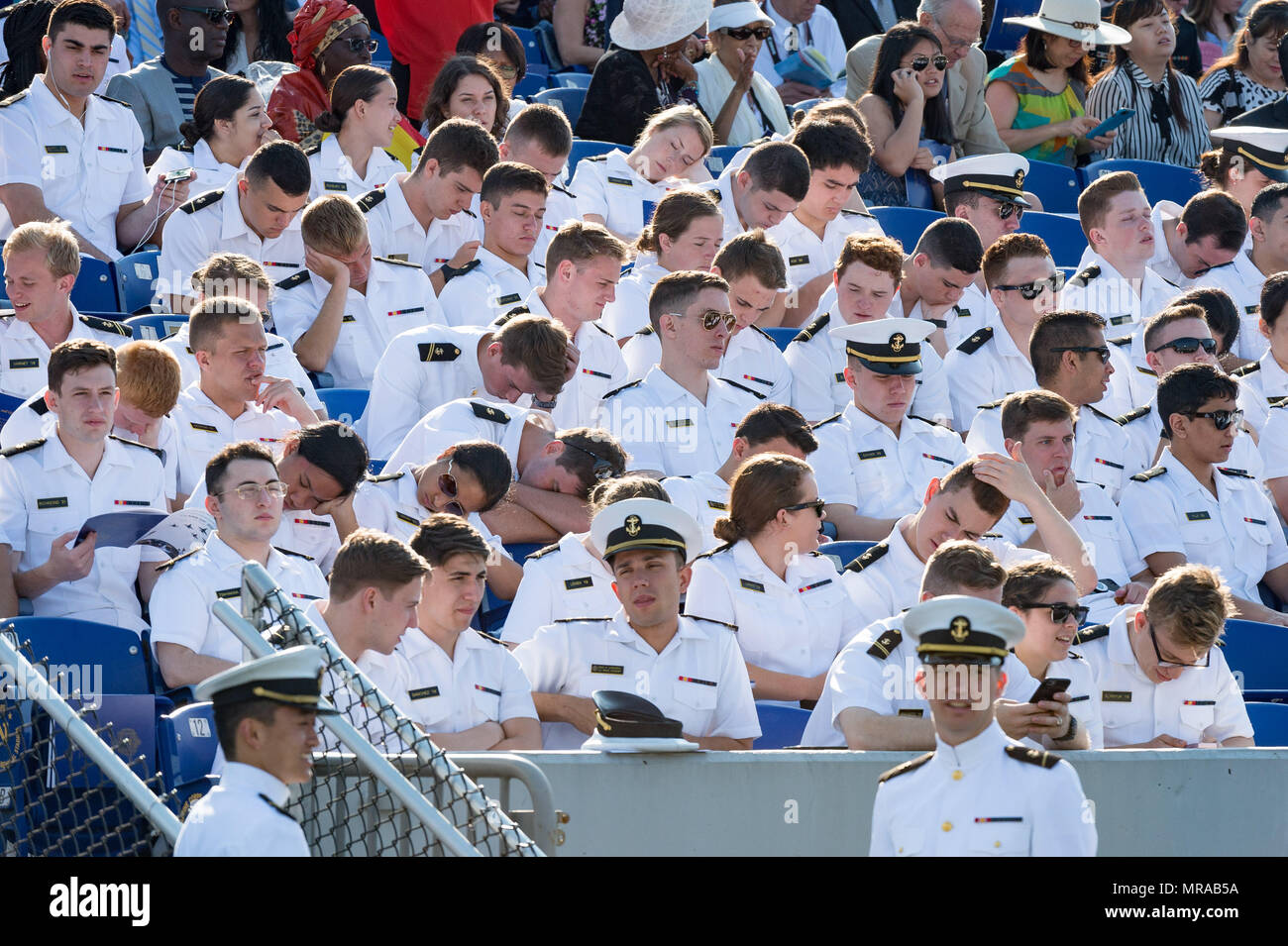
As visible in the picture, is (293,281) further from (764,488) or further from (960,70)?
(960,70)

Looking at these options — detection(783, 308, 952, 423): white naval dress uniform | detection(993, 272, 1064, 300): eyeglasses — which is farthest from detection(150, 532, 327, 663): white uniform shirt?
detection(993, 272, 1064, 300): eyeglasses

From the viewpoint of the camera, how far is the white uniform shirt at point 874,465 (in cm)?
705

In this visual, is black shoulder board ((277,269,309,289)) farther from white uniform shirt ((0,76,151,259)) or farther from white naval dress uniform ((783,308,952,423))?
white naval dress uniform ((783,308,952,423))

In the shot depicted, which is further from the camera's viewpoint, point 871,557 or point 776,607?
point 871,557

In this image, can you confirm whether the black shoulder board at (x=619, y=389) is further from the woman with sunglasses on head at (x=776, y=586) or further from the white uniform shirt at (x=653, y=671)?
the white uniform shirt at (x=653, y=671)

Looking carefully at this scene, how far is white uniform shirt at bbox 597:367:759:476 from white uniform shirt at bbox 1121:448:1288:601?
160 cm

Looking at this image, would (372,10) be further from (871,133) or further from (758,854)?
(758,854)

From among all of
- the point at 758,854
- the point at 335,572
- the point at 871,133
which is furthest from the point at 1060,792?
Result: the point at 871,133

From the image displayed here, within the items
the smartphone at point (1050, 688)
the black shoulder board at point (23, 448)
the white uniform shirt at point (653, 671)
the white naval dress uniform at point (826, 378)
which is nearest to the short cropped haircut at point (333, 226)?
the black shoulder board at point (23, 448)

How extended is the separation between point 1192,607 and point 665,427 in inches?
83.3

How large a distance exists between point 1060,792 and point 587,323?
3.87 m

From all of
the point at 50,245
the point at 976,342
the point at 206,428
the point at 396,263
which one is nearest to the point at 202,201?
the point at 396,263

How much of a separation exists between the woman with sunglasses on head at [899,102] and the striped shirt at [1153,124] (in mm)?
1503

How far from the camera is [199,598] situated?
5438 millimetres
